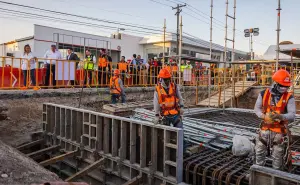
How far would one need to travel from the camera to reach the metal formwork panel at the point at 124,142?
545 centimetres

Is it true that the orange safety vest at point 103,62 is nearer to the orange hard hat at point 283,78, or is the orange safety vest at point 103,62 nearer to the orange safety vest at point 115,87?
the orange safety vest at point 115,87

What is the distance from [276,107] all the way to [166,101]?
7.95 feet

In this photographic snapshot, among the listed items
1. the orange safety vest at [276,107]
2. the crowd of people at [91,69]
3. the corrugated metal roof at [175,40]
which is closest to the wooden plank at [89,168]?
the orange safety vest at [276,107]

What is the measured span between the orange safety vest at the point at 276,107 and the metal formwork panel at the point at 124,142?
1.60 meters

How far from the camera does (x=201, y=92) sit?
1745 cm

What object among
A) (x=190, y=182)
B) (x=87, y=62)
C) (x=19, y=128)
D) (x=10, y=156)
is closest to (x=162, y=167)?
(x=190, y=182)

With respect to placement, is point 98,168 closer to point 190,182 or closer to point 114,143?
point 114,143

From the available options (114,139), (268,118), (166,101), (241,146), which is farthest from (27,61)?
(268,118)

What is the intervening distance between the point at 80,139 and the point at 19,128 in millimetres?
3028

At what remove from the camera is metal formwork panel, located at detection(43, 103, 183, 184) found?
5.45 meters

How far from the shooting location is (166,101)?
612cm

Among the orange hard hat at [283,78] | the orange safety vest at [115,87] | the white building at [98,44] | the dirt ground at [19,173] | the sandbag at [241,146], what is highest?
the white building at [98,44]

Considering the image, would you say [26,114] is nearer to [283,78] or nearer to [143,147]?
[143,147]

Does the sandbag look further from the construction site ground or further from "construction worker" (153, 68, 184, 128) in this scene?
the construction site ground
